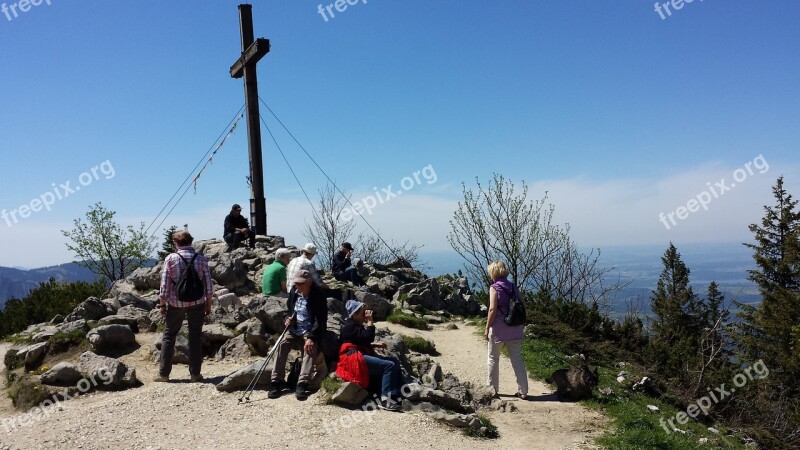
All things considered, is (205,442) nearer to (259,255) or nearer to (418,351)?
(418,351)

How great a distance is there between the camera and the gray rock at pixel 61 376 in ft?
26.0

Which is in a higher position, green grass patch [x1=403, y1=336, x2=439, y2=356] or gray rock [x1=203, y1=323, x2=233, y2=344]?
gray rock [x1=203, y1=323, x2=233, y2=344]

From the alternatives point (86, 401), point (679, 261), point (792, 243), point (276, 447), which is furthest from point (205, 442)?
point (679, 261)

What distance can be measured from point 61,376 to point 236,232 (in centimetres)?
758

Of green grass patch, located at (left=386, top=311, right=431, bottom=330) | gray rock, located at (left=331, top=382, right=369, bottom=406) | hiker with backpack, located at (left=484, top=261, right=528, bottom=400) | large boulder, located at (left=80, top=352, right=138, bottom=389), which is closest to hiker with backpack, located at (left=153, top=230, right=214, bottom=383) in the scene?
large boulder, located at (left=80, top=352, right=138, bottom=389)

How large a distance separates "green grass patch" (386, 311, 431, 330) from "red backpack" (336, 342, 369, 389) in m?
6.53

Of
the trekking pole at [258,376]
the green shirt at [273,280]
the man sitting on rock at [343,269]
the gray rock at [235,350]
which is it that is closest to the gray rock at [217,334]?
the gray rock at [235,350]

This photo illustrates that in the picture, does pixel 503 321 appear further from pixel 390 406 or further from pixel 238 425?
pixel 238 425

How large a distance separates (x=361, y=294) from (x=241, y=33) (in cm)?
824

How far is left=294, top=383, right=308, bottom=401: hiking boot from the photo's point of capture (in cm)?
727

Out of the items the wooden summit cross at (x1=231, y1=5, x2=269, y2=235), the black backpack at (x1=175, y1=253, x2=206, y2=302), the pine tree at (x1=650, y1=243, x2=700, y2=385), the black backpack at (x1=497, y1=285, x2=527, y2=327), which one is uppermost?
the wooden summit cross at (x1=231, y1=5, x2=269, y2=235)

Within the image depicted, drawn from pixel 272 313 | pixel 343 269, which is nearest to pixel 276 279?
pixel 272 313

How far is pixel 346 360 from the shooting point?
7.48 m

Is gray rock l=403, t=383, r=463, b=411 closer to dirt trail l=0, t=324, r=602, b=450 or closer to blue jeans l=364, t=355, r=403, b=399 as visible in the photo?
blue jeans l=364, t=355, r=403, b=399
